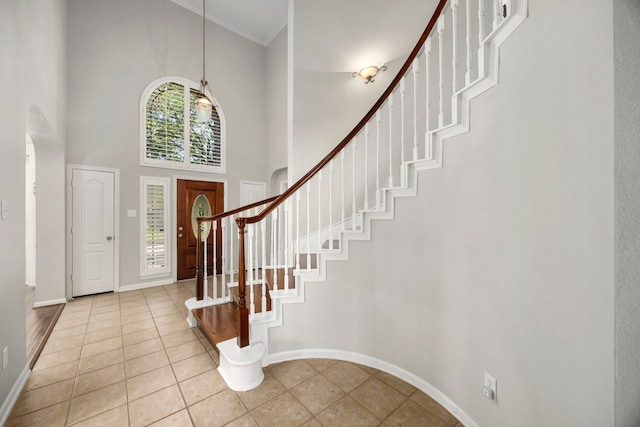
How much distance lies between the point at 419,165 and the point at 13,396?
3275mm

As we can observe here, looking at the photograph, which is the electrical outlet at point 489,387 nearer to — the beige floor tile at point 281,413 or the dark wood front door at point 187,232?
the beige floor tile at point 281,413

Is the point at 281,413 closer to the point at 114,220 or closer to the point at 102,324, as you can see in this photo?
the point at 102,324

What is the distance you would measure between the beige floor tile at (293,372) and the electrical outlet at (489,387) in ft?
3.96

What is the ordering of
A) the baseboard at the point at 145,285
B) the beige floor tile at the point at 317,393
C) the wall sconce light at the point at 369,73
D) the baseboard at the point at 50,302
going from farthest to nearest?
the baseboard at the point at 145,285, the baseboard at the point at 50,302, the wall sconce light at the point at 369,73, the beige floor tile at the point at 317,393

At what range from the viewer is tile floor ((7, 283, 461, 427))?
154 centimetres

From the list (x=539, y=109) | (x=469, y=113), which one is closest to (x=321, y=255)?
(x=469, y=113)

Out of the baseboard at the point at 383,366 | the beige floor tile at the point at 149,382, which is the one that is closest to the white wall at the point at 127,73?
the beige floor tile at the point at 149,382

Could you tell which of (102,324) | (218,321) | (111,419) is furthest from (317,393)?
(102,324)

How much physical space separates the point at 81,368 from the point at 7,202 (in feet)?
4.76

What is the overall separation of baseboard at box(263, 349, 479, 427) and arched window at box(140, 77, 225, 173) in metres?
4.02

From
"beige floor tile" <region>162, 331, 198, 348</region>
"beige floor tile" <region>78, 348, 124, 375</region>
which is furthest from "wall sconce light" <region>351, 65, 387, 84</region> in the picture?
"beige floor tile" <region>78, 348, 124, 375</region>

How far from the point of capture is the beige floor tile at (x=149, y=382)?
176 cm

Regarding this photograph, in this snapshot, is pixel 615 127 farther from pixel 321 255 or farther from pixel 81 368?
pixel 81 368

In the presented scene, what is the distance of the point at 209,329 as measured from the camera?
2.25 metres
